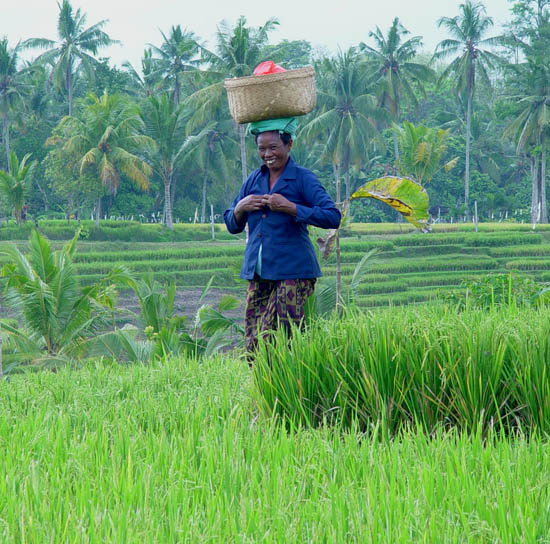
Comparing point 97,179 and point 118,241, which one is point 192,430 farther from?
point 97,179

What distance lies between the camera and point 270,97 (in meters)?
3.32

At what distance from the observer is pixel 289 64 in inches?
1658

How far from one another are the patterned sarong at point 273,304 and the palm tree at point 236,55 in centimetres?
2221

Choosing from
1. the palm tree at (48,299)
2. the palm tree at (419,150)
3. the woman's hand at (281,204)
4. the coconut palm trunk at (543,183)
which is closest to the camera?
the woman's hand at (281,204)

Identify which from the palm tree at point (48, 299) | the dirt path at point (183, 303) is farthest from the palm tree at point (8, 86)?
the palm tree at point (48, 299)

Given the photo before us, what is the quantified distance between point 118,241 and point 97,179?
2.61m

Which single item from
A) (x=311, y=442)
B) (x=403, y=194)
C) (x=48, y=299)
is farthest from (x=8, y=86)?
(x=311, y=442)

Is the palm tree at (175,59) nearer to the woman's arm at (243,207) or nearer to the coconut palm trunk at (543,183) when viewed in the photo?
the coconut palm trunk at (543,183)

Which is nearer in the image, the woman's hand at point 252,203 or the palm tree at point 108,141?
Answer: the woman's hand at point 252,203

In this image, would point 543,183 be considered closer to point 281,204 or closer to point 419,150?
point 419,150

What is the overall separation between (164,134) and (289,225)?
2443 centimetres

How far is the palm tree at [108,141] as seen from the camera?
25562 millimetres

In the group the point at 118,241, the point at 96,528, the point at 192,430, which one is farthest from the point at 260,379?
the point at 118,241

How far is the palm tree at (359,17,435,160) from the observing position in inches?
1309
